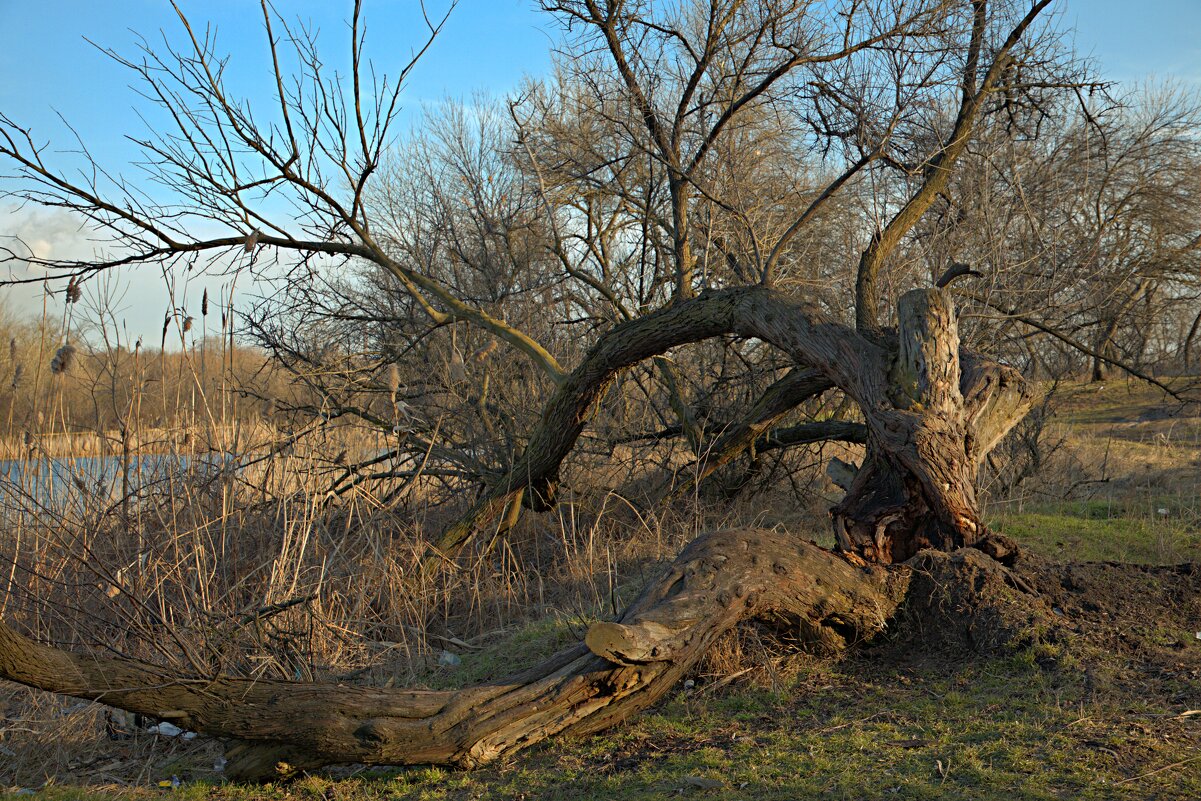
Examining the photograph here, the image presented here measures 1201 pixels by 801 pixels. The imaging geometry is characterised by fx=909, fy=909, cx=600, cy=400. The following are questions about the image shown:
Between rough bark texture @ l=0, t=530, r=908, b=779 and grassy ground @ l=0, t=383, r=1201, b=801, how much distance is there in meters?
0.14

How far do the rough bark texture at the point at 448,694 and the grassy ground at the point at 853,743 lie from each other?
0.14 m

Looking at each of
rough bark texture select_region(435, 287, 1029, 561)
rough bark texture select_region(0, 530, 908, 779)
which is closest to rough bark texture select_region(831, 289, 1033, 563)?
rough bark texture select_region(435, 287, 1029, 561)

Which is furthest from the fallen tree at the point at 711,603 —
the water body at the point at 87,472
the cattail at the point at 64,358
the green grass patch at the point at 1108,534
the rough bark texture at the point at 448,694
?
the cattail at the point at 64,358

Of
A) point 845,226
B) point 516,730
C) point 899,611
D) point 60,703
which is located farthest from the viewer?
point 845,226

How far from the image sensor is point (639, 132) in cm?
887

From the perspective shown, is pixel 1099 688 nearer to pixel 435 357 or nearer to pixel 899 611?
pixel 899 611

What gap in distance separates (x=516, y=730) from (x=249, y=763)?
3.63 feet

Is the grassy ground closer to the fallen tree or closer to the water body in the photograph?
the fallen tree

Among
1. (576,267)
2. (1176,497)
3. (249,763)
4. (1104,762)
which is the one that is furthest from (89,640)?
(1176,497)

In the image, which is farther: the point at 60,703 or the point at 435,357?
the point at 435,357

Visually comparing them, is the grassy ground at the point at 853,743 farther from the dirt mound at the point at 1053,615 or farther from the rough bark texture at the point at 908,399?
the rough bark texture at the point at 908,399

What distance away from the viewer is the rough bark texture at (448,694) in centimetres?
339

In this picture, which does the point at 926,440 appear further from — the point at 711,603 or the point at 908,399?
the point at 711,603

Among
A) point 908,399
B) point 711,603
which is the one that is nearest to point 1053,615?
point 908,399
